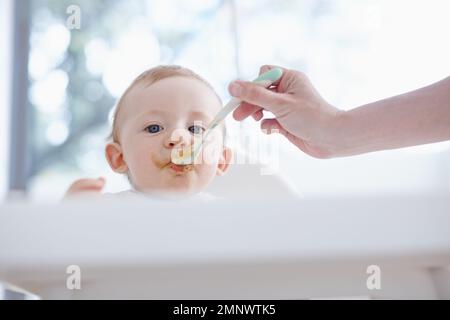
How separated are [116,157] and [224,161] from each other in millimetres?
164

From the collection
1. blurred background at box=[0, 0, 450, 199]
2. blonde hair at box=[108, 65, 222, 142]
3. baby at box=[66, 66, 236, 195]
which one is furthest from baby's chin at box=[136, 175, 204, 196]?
blurred background at box=[0, 0, 450, 199]

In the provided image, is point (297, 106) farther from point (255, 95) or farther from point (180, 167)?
point (180, 167)

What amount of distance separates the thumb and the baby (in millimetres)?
97

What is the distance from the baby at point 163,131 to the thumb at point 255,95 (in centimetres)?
10

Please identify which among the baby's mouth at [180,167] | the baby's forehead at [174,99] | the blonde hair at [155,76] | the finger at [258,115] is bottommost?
the baby's mouth at [180,167]

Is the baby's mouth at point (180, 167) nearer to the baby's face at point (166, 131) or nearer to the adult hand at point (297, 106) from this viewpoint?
the baby's face at point (166, 131)

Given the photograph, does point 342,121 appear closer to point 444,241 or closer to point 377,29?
point 444,241

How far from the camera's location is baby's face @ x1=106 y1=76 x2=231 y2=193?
2.35 feet

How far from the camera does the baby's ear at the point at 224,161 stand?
33.2 inches

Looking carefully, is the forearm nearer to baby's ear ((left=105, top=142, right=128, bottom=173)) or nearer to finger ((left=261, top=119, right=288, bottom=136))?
finger ((left=261, top=119, right=288, bottom=136))

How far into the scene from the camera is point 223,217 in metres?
0.51

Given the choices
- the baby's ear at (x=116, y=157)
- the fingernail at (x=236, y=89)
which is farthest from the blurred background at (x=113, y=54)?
the fingernail at (x=236, y=89)
